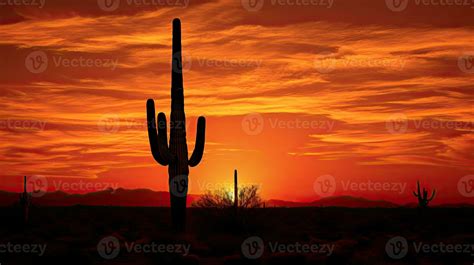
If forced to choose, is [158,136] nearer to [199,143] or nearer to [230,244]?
[199,143]

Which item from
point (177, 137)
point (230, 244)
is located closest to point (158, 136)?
point (177, 137)

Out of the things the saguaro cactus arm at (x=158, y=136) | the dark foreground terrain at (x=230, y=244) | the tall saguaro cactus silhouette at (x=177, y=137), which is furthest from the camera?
the tall saguaro cactus silhouette at (x=177, y=137)

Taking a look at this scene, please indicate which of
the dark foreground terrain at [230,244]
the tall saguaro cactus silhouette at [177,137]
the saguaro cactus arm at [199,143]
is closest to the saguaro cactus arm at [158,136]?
the tall saguaro cactus silhouette at [177,137]

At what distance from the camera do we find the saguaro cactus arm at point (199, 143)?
2681 centimetres

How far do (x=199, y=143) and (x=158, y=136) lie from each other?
6.65ft

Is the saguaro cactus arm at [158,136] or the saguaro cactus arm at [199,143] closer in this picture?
the saguaro cactus arm at [158,136]

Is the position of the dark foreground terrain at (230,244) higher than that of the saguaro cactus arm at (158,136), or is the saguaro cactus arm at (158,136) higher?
the saguaro cactus arm at (158,136)

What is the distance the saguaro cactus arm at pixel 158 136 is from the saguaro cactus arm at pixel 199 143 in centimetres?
143

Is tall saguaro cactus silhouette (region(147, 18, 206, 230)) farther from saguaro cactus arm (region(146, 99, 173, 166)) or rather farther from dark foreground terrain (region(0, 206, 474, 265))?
dark foreground terrain (region(0, 206, 474, 265))

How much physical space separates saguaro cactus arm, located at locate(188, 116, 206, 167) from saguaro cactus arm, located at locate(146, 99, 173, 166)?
56.3 inches

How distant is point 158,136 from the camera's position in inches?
1020

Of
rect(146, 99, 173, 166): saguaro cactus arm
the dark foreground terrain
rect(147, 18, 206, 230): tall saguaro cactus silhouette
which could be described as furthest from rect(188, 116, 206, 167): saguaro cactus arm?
the dark foreground terrain

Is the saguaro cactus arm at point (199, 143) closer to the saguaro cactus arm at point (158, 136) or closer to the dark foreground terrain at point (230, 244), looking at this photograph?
the saguaro cactus arm at point (158, 136)

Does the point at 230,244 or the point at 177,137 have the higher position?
the point at 177,137
